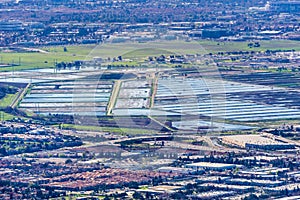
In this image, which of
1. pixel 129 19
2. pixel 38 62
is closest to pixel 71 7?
pixel 129 19

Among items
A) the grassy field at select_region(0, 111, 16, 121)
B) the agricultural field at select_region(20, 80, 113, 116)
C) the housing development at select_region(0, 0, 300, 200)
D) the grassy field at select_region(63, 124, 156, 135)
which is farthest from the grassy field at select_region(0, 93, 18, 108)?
the grassy field at select_region(63, 124, 156, 135)

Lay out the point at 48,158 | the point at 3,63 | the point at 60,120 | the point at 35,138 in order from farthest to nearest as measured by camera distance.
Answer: the point at 3,63 < the point at 60,120 < the point at 35,138 < the point at 48,158

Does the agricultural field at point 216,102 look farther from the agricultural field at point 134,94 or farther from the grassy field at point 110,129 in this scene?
the grassy field at point 110,129

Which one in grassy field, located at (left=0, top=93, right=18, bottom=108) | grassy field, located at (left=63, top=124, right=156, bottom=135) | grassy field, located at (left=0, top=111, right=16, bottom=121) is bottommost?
grassy field, located at (left=0, top=93, right=18, bottom=108)

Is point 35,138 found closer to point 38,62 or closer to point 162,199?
point 162,199

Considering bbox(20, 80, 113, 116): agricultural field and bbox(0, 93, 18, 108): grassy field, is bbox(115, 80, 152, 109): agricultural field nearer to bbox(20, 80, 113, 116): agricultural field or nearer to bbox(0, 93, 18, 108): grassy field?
bbox(20, 80, 113, 116): agricultural field

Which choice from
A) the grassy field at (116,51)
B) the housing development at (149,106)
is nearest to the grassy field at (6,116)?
the housing development at (149,106)

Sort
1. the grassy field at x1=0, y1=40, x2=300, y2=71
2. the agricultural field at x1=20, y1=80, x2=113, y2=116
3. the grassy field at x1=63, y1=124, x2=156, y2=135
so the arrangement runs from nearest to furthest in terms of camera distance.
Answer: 1. the grassy field at x1=63, y1=124, x2=156, y2=135
2. the agricultural field at x1=20, y1=80, x2=113, y2=116
3. the grassy field at x1=0, y1=40, x2=300, y2=71
